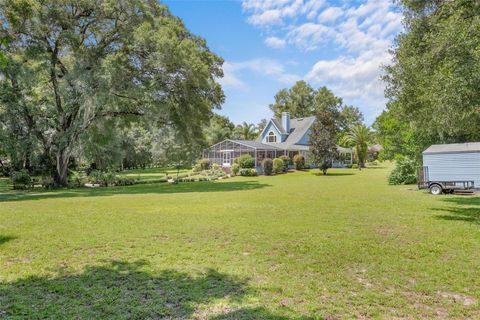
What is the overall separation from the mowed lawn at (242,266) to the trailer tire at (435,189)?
560cm

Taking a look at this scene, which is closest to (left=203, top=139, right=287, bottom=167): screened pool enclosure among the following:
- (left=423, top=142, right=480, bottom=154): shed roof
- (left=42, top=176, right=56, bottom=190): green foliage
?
(left=42, top=176, right=56, bottom=190): green foliage

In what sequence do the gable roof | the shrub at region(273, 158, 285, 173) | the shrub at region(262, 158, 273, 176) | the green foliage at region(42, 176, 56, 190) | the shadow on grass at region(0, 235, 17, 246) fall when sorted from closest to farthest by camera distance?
the shadow on grass at region(0, 235, 17, 246) < the green foliage at region(42, 176, 56, 190) < the shrub at region(262, 158, 273, 176) < the shrub at region(273, 158, 285, 173) < the gable roof

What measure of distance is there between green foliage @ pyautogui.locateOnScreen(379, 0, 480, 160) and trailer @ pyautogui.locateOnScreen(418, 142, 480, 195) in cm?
514

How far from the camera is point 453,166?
640 inches

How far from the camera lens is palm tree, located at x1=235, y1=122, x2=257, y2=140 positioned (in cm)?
5453

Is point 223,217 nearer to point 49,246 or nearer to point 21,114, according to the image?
point 49,246

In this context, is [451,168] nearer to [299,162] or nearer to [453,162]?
[453,162]

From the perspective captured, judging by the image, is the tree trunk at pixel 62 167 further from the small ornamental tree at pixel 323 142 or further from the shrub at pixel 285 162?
the small ornamental tree at pixel 323 142

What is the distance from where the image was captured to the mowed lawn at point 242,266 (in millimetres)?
3729

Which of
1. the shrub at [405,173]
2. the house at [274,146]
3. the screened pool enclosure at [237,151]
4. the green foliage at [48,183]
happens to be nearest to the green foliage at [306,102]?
the house at [274,146]

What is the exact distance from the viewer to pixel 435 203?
1185 cm

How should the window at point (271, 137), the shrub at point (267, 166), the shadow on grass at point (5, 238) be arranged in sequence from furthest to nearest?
the window at point (271, 137), the shrub at point (267, 166), the shadow on grass at point (5, 238)

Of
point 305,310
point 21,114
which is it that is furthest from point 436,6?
point 21,114

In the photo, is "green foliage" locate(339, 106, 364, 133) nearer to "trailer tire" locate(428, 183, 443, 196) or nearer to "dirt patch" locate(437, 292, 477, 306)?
"trailer tire" locate(428, 183, 443, 196)
